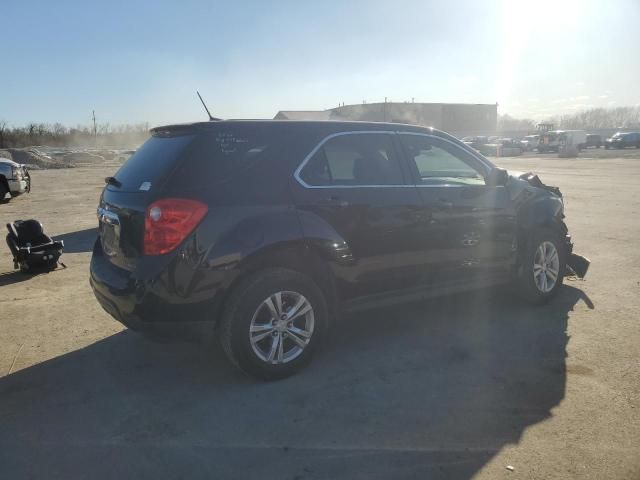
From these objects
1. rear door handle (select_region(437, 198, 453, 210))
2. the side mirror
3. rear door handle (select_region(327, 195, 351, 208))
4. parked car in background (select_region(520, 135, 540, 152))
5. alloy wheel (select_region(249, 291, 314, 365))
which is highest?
parked car in background (select_region(520, 135, 540, 152))

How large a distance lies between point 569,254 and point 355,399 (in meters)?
3.54

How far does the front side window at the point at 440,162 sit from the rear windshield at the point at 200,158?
4.45 ft

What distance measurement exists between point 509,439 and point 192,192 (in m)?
2.41

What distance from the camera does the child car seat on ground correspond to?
21.2 feet

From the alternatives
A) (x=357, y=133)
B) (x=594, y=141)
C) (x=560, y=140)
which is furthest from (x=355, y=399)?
(x=594, y=141)

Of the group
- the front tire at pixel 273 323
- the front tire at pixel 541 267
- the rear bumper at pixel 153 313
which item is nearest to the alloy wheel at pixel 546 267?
the front tire at pixel 541 267

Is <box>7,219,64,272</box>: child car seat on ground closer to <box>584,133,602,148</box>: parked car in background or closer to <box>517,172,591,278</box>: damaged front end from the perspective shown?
<box>517,172,591,278</box>: damaged front end

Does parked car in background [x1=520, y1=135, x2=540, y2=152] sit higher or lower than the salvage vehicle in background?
higher

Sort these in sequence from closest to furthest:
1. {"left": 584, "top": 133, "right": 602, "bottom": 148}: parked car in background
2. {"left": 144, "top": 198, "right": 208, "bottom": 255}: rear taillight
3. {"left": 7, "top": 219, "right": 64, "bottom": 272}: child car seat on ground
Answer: {"left": 144, "top": 198, "right": 208, "bottom": 255}: rear taillight < {"left": 7, "top": 219, "right": 64, "bottom": 272}: child car seat on ground < {"left": 584, "top": 133, "right": 602, "bottom": 148}: parked car in background

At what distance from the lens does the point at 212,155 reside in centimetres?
351

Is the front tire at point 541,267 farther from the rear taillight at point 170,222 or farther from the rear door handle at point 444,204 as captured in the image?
the rear taillight at point 170,222

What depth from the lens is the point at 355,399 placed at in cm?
345

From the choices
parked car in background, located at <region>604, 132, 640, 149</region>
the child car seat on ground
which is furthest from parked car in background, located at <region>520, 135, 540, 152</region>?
the child car seat on ground

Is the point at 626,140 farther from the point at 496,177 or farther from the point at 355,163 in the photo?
the point at 355,163
